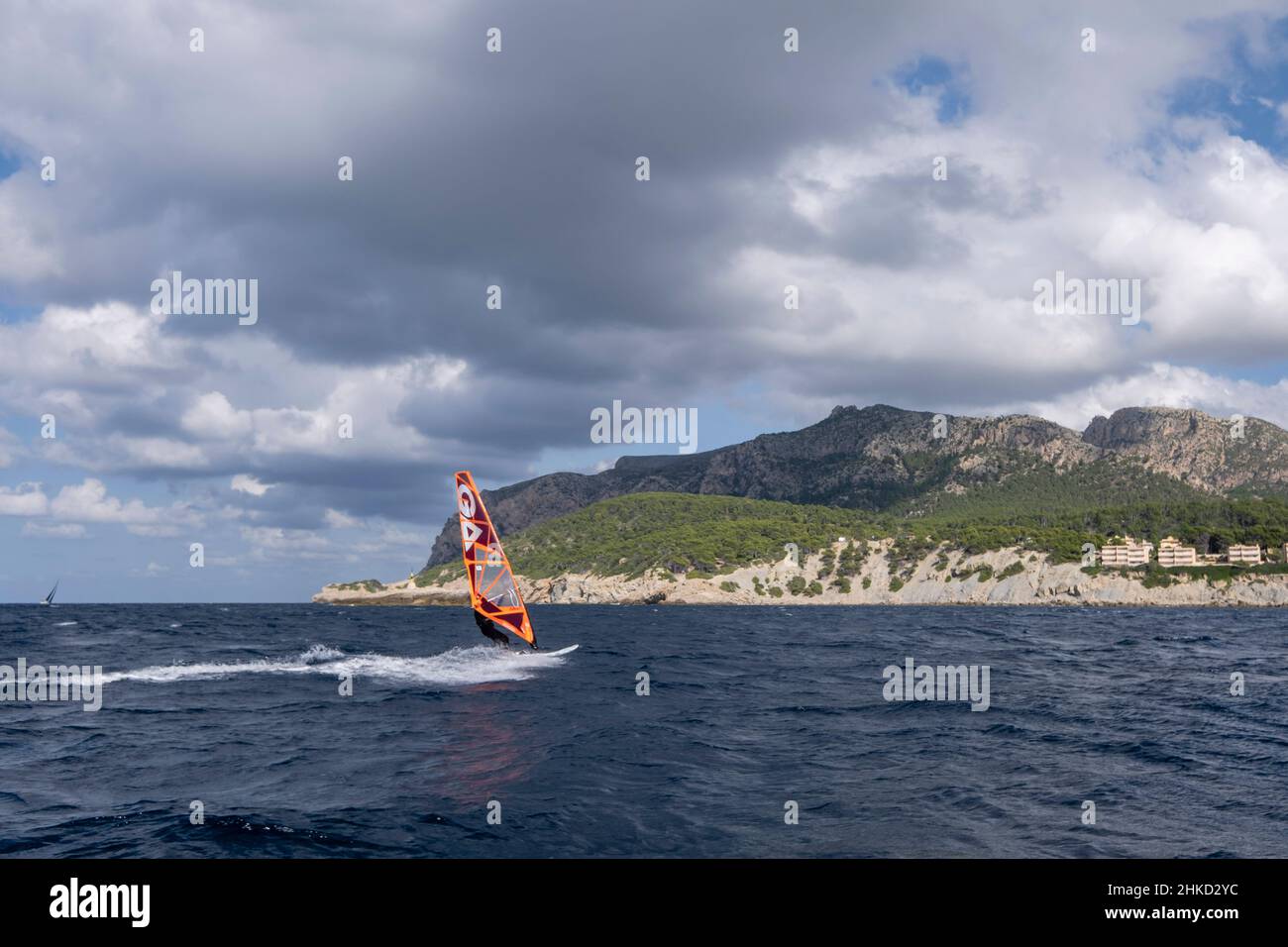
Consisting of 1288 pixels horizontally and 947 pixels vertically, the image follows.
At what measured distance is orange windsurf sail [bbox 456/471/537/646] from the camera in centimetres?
5350

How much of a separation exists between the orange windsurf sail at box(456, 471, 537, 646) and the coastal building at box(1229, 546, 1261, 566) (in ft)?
638

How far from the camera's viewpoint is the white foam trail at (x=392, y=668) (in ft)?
139

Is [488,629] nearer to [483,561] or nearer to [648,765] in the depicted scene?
[483,561]

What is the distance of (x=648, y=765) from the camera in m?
21.5

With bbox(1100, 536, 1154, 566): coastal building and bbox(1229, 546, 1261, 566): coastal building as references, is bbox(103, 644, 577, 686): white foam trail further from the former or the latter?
bbox(1229, 546, 1261, 566): coastal building

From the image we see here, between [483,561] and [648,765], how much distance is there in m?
34.1

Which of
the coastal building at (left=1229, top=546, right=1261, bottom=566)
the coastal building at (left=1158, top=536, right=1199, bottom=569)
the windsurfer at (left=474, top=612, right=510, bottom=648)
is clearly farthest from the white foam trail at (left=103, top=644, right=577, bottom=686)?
the coastal building at (left=1229, top=546, right=1261, bottom=566)

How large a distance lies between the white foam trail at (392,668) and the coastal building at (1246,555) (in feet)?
631

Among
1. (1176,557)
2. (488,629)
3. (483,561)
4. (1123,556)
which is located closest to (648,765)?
(483,561)
